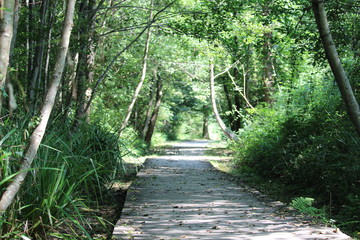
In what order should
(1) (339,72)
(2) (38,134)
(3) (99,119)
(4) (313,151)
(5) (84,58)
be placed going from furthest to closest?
(3) (99,119)
(5) (84,58)
(4) (313,151)
(1) (339,72)
(2) (38,134)

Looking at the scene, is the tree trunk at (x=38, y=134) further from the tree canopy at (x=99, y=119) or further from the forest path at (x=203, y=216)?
the forest path at (x=203, y=216)

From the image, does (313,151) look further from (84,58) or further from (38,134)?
(38,134)

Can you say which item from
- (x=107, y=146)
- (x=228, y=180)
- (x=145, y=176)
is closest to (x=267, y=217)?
(x=107, y=146)

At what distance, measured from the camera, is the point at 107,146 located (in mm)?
7961

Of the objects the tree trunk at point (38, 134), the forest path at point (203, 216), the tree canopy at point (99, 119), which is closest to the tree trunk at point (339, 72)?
the tree canopy at point (99, 119)

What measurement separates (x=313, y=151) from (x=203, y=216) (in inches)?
162

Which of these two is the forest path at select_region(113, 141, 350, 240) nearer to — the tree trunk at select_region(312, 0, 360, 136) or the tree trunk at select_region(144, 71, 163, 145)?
the tree trunk at select_region(312, 0, 360, 136)

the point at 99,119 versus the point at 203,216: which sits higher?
the point at 99,119

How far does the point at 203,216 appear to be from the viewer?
19.6 ft

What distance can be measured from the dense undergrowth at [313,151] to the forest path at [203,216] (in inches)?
43.5

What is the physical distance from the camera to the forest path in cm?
490

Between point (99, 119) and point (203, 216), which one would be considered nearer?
point (203, 216)

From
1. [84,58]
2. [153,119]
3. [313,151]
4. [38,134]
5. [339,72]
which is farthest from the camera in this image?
[153,119]

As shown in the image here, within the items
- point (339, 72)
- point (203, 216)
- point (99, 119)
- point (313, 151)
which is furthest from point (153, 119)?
point (339, 72)
